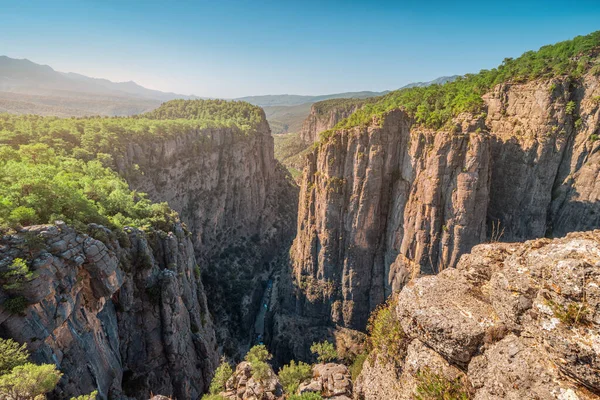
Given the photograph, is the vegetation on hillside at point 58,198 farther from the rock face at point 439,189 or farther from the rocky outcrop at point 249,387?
the rock face at point 439,189

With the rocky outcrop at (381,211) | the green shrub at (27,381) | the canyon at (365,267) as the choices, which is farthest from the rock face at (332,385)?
the rocky outcrop at (381,211)

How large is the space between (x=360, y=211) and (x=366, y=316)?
52.2 ft

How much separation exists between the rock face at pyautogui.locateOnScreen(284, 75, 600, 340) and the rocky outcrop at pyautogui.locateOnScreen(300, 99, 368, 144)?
366 feet

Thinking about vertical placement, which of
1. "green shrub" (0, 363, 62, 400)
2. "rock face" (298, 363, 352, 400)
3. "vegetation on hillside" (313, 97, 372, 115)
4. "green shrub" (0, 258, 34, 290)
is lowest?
"rock face" (298, 363, 352, 400)

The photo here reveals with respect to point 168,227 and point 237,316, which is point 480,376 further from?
point 237,316

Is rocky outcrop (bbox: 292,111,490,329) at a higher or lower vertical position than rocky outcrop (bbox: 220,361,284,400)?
higher

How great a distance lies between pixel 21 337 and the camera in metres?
14.2

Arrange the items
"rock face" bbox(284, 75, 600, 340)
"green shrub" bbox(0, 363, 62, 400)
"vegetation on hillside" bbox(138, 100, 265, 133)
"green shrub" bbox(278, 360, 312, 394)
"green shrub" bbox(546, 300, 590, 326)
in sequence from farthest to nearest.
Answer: "vegetation on hillside" bbox(138, 100, 265, 133) < "rock face" bbox(284, 75, 600, 340) < "green shrub" bbox(278, 360, 312, 394) < "green shrub" bbox(0, 363, 62, 400) < "green shrub" bbox(546, 300, 590, 326)

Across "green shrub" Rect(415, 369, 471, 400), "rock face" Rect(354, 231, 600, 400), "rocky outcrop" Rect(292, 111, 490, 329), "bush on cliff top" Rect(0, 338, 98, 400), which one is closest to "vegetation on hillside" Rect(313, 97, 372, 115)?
"rocky outcrop" Rect(292, 111, 490, 329)

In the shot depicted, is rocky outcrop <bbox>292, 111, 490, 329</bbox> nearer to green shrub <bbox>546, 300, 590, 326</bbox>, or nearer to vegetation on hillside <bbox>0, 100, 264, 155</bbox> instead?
green shrub <bbox>546, 300, 590, 326</bbox>

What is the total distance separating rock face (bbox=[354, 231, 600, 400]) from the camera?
7.23m

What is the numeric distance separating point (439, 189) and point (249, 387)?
2779 centimetres

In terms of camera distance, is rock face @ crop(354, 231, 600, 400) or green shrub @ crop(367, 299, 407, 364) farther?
green shrub @ crop(367, 299, 407, 364)

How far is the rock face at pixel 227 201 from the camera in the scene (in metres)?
53.6
